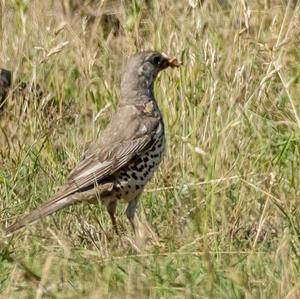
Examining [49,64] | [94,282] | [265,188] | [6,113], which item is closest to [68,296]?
[94,282]

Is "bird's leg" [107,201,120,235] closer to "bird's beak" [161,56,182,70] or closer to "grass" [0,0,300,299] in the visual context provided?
"grass" [0,0,300,299]

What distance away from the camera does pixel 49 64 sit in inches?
344

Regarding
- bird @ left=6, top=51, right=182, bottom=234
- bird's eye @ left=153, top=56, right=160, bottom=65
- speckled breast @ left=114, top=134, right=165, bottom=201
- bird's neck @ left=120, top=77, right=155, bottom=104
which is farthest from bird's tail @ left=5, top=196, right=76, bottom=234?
bird's eye @ left=153, top=56, right=160, bottom=65

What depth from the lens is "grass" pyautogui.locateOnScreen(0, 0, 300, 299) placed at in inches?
202

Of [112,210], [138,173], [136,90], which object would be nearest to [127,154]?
[138,173]

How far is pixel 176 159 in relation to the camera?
7.14m

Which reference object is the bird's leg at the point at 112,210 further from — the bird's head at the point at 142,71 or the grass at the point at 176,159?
the bird's head at the point at 142,71

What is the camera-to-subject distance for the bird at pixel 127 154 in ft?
21.8

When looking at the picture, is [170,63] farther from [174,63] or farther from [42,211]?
[42,211]

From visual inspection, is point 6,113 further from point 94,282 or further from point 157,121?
point 94,282

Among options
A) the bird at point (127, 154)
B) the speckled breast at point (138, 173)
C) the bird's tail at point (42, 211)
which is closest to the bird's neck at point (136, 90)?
the bird at point (127, 154)

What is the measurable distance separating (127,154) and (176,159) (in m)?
0.37

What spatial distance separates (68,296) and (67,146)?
2.74m

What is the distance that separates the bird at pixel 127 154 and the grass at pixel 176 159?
110mm
